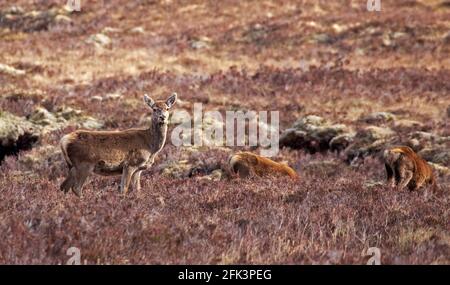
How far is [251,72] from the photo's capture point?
29547 millimetres

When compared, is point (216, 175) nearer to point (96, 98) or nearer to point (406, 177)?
point (406, 177)

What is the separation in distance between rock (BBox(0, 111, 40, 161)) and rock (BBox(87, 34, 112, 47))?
17174 mm

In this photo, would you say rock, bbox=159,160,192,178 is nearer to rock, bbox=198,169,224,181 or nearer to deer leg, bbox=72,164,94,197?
rock, bbox=198,169,224,181

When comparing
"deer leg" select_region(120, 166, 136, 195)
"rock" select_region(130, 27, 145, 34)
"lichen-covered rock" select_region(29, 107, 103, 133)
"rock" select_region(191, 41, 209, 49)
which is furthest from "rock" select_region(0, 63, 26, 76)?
"deer leg" select_region(120, 166, 136, 195)

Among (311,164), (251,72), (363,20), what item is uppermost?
(363,20)

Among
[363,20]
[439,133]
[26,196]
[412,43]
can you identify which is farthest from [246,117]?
[363,20]

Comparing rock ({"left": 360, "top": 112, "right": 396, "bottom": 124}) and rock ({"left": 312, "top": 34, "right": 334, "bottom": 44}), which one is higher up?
rock ({"left": 312, "top": 34, "right": 334, "bottom": 44})

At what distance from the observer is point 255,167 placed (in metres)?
14.1

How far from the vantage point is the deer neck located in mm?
12672

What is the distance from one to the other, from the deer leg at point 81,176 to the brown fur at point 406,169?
5.78m

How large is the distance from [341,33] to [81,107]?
19039 millimetres

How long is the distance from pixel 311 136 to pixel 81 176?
936 centimetres

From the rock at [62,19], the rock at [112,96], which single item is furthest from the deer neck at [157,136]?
the rock at [62,19]
